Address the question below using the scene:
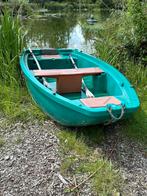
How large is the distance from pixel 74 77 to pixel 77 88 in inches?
6.7

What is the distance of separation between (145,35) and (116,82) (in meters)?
1.75

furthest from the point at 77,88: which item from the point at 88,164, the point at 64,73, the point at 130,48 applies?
the point at 130,48

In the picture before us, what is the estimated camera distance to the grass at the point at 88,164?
8.84 feet

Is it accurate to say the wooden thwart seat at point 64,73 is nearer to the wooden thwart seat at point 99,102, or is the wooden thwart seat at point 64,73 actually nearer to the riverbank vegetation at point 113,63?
the riverbank vegetation at point 113,63

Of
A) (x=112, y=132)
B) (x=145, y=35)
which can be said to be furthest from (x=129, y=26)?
(x=112, y=132)

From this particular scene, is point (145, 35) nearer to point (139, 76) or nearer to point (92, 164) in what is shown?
point (139, 76)

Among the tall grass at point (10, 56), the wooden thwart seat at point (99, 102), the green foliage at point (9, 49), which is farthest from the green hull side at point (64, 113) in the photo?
the green foliage at point (9, 49)

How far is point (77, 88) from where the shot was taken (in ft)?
13.0

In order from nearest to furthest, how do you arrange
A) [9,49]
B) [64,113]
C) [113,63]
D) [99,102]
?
1. [99,102]
2. [64,113]
3. [9,49]
4. [113,63]

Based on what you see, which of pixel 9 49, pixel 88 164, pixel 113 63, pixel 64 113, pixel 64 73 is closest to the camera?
pixel 88 164

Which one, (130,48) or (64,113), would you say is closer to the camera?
(64,113)

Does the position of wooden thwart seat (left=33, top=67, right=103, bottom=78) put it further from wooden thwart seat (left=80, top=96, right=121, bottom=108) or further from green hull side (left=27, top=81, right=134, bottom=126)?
wooden thwart seat (left=80, top=96, right=121, bottom=108)

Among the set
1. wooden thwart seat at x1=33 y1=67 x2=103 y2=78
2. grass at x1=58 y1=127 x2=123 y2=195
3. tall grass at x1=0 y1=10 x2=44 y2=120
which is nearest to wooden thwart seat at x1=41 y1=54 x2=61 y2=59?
tall grass at x1=0 y1=10 x2=44 y2=120

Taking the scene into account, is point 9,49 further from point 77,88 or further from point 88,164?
point 88,164
